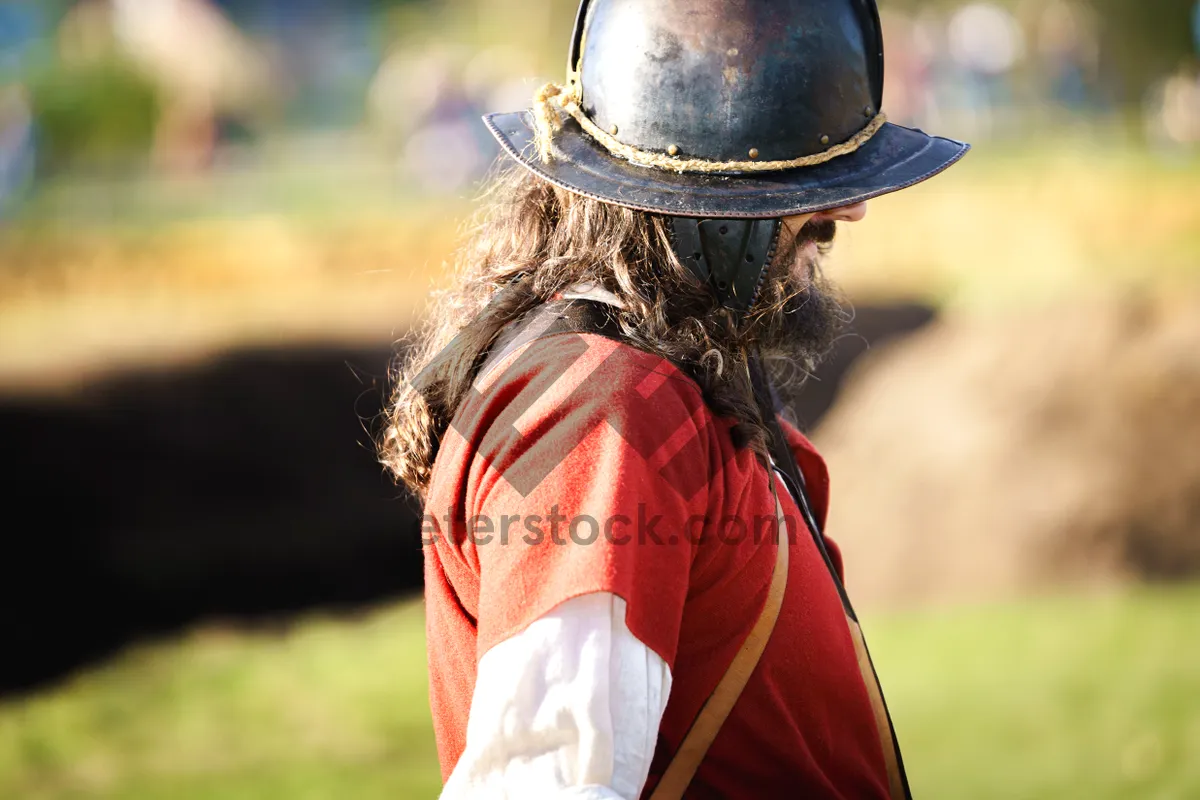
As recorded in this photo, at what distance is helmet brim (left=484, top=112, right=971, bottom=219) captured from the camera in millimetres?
1663

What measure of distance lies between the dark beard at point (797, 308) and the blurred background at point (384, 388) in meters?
1.10

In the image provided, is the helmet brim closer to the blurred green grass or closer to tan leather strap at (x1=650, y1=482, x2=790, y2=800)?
tan leather strap at (x1=650, y1=482, x2=790, y2=800)

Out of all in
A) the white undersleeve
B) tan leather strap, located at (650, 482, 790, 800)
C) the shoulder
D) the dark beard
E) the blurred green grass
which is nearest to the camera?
the white undersleeve

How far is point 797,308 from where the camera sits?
1943 millimetres

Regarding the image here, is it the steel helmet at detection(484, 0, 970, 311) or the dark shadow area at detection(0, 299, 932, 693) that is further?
the dark shadow area at detection(0, 299, 932, 693)

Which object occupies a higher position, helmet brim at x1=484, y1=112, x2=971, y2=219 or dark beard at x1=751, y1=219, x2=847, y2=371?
helmet brim at x1=484, y1=112, x2=971, y2=219

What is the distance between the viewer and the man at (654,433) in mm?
1388

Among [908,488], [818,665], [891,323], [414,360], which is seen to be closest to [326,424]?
[908,488]

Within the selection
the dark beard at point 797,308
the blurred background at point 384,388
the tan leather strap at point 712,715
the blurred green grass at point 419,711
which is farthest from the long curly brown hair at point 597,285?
the blurred green grass at point 419,711

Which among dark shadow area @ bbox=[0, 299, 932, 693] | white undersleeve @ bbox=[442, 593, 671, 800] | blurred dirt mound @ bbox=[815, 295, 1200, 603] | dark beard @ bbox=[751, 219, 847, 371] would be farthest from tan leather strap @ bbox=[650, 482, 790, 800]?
blurred dirt mound @ bbox=[815, 295, 1200, 603]

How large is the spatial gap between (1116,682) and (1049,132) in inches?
321

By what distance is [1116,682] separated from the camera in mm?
5402

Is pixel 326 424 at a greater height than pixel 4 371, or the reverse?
pixel 4 371

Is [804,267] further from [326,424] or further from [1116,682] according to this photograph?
[326,424]
